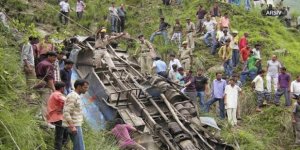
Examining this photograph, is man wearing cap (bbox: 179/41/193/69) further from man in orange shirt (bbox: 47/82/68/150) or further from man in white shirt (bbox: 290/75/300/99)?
man in orange shirt (bbox: 47/82/68/150)

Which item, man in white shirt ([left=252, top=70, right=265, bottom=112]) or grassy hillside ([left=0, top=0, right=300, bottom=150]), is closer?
grassy hillside ([left=0, top=0, right=300, bottom=150])

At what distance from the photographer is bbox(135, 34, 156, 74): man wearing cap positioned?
1470 cm

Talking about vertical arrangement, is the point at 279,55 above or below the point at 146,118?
above

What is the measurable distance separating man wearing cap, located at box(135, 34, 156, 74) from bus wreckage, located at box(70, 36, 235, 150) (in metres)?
0.72

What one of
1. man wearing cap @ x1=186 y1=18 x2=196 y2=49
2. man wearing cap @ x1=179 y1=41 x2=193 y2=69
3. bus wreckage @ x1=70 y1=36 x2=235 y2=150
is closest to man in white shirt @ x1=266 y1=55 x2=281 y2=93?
man wearing cap @ x1=179 y1=41 x2=193 y2=69

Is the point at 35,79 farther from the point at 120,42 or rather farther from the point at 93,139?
the point at 120,42

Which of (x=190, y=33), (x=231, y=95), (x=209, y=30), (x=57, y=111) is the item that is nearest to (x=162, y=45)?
(x=190, y=33)

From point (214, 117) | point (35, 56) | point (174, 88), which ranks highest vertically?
point (35, 56)

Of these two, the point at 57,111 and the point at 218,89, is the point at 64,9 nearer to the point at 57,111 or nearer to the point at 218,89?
the point at 218,89

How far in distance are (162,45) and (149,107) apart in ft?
20.1

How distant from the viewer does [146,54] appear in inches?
578

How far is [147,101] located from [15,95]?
496 cm

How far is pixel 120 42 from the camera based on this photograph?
18.8 metres

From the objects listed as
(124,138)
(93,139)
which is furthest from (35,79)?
(124,138)
